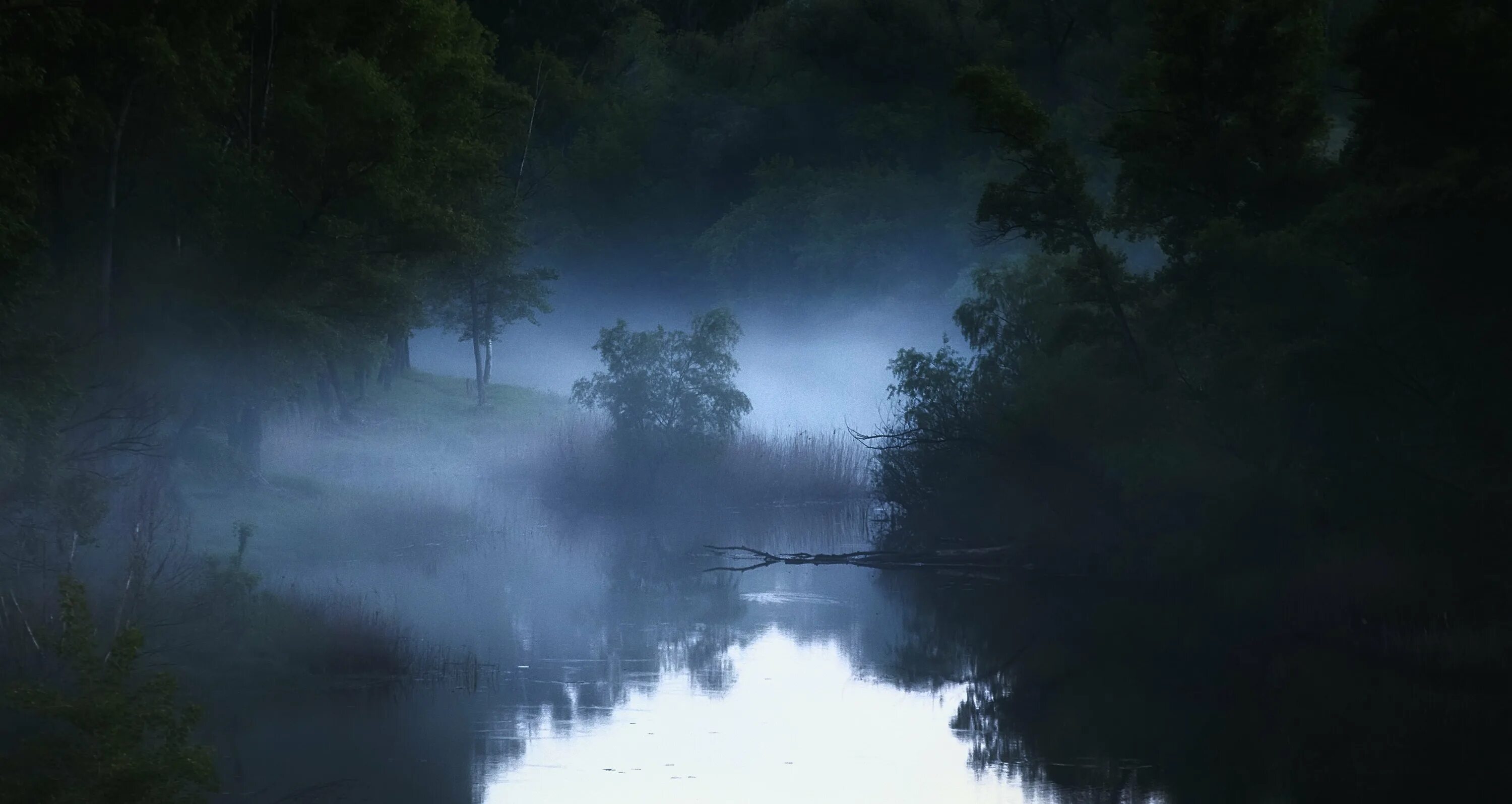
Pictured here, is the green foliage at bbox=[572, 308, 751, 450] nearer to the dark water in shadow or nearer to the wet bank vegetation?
the wet bank vegetation

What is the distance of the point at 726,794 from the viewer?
1172 centimetres

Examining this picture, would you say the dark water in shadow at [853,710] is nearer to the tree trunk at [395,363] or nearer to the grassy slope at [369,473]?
the grassy slope at [369,473]

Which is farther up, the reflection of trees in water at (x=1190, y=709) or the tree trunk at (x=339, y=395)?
the tree trunk at (x=339, y=395)

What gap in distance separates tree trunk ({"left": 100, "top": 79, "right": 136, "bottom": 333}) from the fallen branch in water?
865 cm

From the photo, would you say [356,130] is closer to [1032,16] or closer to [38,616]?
[38,616]

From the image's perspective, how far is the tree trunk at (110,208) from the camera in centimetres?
2023

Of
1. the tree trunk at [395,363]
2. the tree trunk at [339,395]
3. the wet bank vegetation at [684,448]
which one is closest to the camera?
the wet bank vegetation at [684,448]

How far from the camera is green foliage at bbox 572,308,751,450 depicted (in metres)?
31.5

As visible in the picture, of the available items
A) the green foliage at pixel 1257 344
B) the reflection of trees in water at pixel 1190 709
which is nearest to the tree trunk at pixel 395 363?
the green foliage at pixel 1257 344

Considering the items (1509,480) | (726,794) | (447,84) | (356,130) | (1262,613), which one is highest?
(447,84)

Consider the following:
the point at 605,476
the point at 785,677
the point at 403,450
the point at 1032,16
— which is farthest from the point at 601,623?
the point at 1032,16

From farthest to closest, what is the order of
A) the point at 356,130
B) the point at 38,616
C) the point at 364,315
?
the point at 364,315
the point at 356,130
the point at 38,616

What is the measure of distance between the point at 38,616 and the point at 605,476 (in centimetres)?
1830

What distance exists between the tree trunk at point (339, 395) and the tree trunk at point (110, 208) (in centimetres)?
1277
